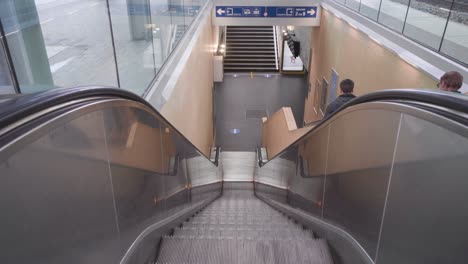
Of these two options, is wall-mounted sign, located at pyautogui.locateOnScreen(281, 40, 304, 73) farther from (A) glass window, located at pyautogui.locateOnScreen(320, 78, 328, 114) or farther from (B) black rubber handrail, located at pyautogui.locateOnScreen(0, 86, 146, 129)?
(B) black rubber handrail, located at pyautogui.locateOnScreen(0, 86, 146, 129)

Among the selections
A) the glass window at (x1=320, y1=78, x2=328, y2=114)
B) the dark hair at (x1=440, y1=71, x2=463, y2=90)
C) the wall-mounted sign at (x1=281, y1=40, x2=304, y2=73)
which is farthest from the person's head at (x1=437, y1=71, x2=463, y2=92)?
the wall-mounted sign at (x1=281, y1=40, x2=304, y2=73)

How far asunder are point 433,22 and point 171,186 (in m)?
4.06

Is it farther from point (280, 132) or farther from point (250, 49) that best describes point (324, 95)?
point (250, 49)

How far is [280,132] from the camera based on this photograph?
8.00 m

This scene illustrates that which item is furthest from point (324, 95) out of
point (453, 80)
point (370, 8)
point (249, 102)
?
point (453, 80)

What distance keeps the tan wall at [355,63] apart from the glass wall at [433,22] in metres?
0.38

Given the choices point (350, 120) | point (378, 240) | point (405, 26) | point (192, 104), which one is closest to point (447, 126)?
point (378, 240)

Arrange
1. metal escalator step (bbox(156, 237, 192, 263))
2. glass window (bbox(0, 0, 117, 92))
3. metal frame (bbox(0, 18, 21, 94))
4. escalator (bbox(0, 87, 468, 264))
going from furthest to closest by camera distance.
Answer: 1. metal escalator step (bbox(156, 237, 192, 263))
2. glass window (bbox(0, 0, 117, 92))
3. metal frame (bbox(0, 18, 21, 94))
4. escalator (bbox(0, 87, 468, 264))

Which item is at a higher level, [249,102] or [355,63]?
[355,63]

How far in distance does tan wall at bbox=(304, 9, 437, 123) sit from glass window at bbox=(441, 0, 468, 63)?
15.2 inches

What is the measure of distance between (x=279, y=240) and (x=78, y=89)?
197 centimetres

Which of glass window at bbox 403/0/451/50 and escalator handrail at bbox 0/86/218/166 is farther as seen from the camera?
glass window at bbox 403/0/451/50

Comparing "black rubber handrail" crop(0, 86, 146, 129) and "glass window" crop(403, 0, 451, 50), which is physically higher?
"black rubber handrail" crop(0, 86, 146, 129)

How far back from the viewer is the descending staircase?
52.9ft
